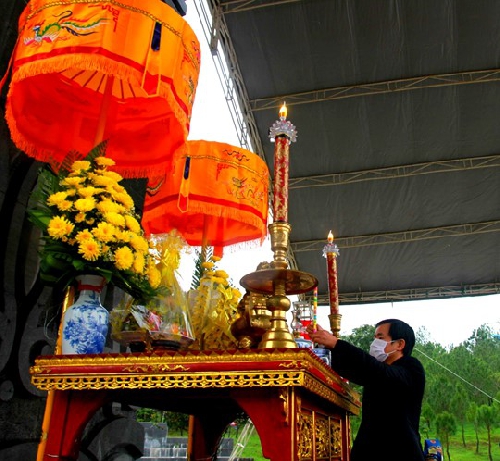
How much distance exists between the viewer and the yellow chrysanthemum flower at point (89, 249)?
4.42 feet

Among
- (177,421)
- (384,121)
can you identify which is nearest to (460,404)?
(177,421)

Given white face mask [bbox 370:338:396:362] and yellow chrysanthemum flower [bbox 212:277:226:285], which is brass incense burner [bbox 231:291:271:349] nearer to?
yellow chrysanthemum flower [bbox 212:277:226:285]

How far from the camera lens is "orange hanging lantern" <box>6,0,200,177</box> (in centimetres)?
162

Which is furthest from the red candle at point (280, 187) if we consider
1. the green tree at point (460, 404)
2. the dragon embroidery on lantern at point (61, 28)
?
the green tree at point (460, 404)

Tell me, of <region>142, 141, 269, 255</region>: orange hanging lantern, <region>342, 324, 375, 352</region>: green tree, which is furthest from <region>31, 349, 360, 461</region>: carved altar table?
<region>342, 324, 375, 352</region>: green tree

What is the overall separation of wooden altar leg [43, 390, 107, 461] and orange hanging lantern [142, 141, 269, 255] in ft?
4.96

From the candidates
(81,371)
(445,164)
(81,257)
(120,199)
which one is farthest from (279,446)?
(445,164)

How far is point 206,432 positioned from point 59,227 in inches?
44.6

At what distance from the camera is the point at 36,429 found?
5.99 ft

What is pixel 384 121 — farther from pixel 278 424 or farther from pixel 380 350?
pixel 278 424

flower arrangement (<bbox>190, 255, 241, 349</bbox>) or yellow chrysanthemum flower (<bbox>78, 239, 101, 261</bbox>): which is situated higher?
yellow chrysanthemum flower (<bbox>78, 239, 101, 261</bbox>)

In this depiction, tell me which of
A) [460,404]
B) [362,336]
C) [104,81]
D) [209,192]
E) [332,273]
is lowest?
[332,273]

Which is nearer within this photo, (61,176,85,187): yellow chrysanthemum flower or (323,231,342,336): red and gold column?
(61,176,85,187): yellow chrysanthemum flower

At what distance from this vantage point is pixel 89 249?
1347 millimetres
